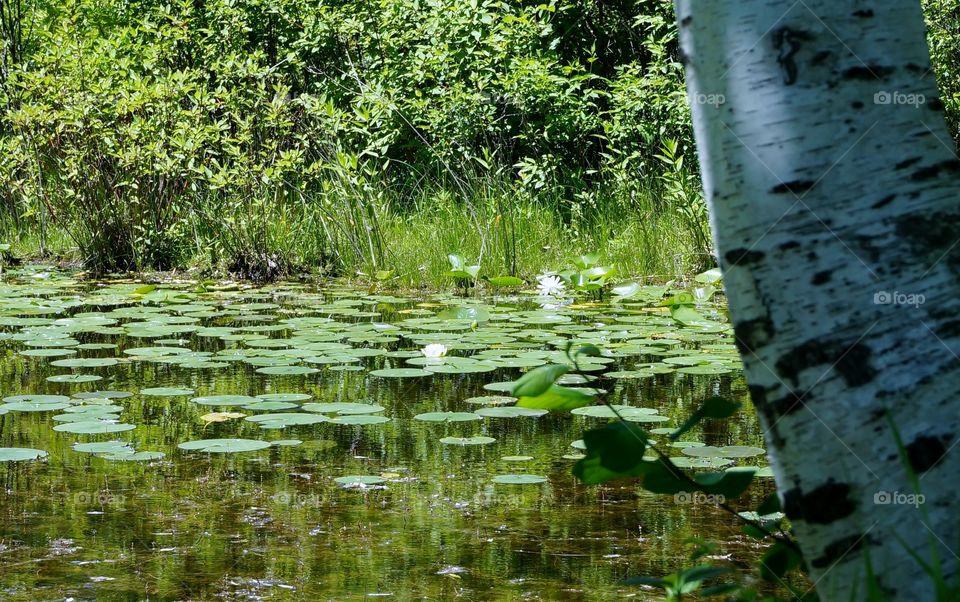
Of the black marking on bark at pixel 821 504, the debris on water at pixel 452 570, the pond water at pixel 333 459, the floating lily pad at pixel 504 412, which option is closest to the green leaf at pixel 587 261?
the pond water at pixel 333 459

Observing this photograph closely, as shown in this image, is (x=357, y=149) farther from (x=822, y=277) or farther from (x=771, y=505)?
(x=822, y=277)

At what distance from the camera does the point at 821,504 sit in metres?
1.05

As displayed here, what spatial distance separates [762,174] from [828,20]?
0.54ft

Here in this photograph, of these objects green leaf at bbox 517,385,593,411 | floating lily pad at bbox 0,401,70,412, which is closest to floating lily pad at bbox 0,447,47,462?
floating lily pad at bbox 0,401,70,412

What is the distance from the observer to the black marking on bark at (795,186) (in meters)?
1.05

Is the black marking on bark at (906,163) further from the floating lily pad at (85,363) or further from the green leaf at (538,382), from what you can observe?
the floating lily pad at (85,363)

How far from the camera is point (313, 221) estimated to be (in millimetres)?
7824

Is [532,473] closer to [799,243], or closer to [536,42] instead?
[799,243]

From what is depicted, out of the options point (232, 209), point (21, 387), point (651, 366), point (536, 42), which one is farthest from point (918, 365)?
point (536, 42)

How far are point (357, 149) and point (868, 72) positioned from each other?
29.4 ft

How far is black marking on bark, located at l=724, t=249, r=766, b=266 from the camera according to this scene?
107cm
